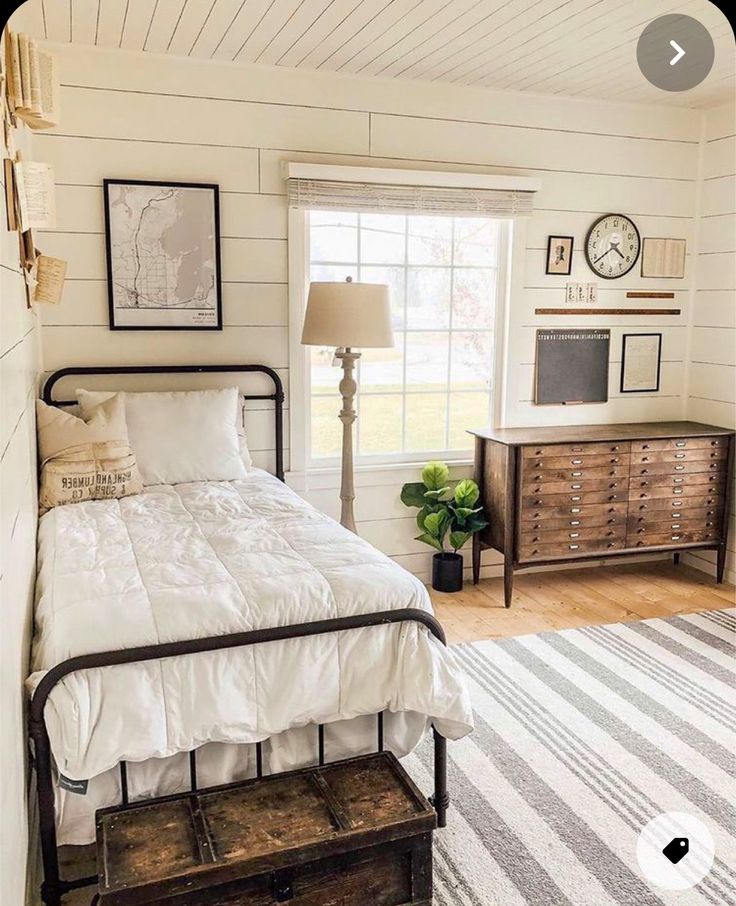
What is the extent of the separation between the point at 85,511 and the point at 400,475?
1831 mm

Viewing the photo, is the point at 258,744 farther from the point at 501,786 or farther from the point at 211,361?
the point at 211,361

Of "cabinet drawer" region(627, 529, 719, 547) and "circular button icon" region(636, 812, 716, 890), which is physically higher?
"cabinet drawer" region(627, 529, 719, 547)

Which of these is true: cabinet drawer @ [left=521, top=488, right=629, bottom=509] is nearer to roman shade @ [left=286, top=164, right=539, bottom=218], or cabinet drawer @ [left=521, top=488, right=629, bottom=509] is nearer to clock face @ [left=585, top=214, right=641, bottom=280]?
clock face @ [left=585, top=214, right=641, bottom=280]

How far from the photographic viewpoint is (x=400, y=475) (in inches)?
170

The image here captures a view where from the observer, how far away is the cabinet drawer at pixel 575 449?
13.1 feet

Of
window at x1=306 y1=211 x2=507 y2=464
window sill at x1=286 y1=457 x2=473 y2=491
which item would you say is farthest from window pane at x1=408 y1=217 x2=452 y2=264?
window sill at x1=286 y1=457 x2=473 y2=491

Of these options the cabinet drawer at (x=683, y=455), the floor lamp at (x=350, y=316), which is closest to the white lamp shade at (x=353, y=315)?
the floor lamp at (x=350, y=316)

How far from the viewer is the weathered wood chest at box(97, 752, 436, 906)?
1664 millimetres

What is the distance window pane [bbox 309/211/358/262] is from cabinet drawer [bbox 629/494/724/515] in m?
1.98

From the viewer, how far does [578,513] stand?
4.12 meters

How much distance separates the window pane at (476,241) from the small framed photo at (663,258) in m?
0.92

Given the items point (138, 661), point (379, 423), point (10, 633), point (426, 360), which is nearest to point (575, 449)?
point (426, 360)

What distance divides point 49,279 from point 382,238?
1.77m

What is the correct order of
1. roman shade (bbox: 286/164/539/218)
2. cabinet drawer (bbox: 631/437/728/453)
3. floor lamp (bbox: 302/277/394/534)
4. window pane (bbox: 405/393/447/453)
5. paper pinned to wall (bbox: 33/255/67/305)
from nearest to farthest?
paper pinned to wall (bbox: 33/255/67/305), floor lamp (bbox: 302/277/394/534), roman shade (bbox: 286/164/539/218), cabinet drawer (bbox: 631/437/728/453), window pane (bbox: 405/393/447/453)
